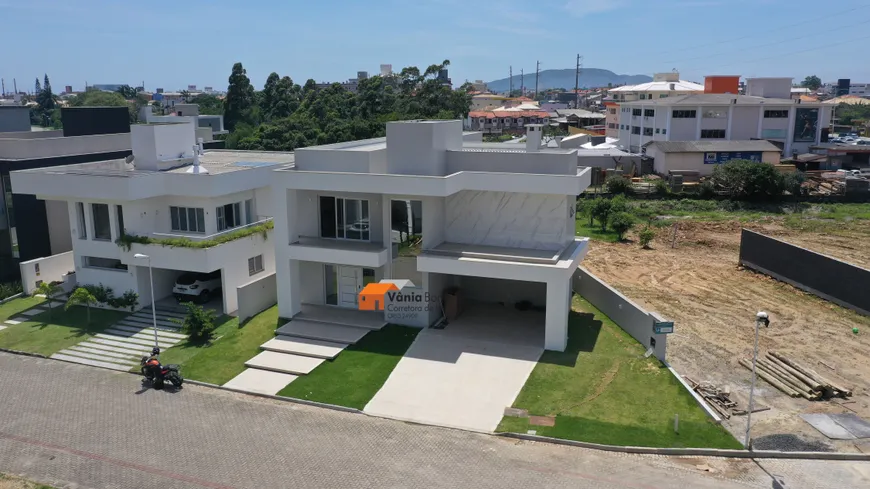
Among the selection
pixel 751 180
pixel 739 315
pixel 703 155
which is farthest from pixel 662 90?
pixel 739 315

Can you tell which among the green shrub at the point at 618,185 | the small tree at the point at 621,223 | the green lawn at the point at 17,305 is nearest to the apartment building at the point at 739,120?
the green shrub at the point at 618,185

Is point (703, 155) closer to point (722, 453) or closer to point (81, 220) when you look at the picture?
point (722, 453)

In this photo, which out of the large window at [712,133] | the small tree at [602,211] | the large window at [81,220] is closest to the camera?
the large window at [81,220]

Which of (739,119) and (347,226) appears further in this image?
(739,119)

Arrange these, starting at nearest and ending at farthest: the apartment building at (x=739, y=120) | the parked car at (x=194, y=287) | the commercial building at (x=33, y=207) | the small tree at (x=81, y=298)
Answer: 1. the small tree at (x=81, y=298)
2. the parked car at (x=194, y=287)
3. the commercial building at (x=33, y=207)
4. the apartment building at (x=739, y=120)

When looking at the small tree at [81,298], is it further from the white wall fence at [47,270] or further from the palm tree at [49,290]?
the white wall fence at [47,270]

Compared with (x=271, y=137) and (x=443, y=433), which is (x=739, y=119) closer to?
(x=271, y=137)

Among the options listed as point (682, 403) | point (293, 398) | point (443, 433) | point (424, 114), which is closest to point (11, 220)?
point (293, 398)

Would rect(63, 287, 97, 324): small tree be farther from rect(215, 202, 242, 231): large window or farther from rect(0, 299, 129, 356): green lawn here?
rect(215, 202, 242, 231): large window
